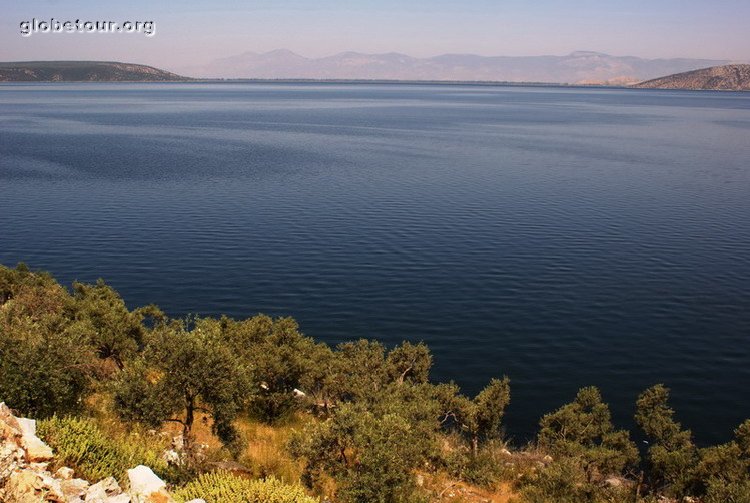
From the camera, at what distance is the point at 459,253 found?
7931cm

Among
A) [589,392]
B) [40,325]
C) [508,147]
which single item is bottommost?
[589,392]

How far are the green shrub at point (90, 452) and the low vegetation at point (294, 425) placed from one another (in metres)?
0.07

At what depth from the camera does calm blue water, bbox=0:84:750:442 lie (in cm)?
5381

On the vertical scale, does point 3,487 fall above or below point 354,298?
above

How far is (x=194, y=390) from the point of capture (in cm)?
2938

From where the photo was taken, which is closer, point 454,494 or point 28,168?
point 454,494

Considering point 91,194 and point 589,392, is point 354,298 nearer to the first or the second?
point 589,392

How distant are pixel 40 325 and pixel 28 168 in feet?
380

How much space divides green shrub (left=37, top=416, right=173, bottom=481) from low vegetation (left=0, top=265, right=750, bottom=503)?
2.7 inches

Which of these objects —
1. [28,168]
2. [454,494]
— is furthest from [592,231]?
[28,168]

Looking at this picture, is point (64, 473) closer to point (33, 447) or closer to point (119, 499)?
point (33, 447)

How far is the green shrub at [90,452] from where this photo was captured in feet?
75.4

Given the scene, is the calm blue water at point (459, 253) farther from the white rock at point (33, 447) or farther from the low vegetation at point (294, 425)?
the white rock at point (33, 447)

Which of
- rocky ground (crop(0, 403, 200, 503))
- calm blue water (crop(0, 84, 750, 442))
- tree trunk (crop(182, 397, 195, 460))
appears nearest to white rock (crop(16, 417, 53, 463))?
rocky ground (crop(0, 403, 200, 503))
